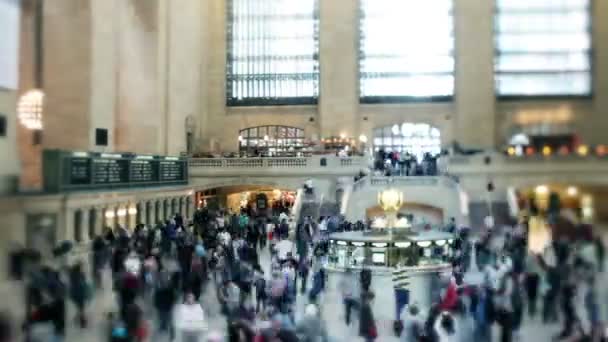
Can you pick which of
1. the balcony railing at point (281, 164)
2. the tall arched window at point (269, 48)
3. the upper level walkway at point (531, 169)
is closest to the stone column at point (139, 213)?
the balcony railing at point (281, 164)

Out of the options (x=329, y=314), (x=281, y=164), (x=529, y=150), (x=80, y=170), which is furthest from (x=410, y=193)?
(x=329, y=314)

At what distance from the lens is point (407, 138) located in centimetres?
4634

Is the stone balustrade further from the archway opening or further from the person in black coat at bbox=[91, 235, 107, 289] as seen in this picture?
the person in black coat at bbox=[91, 235, 107, 289]

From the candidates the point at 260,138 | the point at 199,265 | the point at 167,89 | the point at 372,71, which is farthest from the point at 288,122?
the point at 199,265

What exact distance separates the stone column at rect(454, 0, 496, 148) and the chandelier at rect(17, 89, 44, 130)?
23.6 meters

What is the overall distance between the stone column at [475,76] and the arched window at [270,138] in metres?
8.96

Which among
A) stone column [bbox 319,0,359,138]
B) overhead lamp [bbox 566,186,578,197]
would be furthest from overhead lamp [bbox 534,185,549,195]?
stone column [bbox 319,0,359,138]

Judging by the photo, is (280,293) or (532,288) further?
(532,288)

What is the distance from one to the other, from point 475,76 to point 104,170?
24.9 meters

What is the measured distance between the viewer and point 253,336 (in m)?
10.6

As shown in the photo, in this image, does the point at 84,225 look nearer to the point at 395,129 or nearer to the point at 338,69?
the point at 338,69

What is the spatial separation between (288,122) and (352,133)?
3.74 m

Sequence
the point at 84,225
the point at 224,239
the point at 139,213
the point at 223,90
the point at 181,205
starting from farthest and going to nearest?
the point at 223,90, the point at 181,205, the point at 139,213, the point at 84,225, the point at 224,239

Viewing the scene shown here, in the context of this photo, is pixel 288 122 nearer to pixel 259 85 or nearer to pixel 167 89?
pixel 259 85
